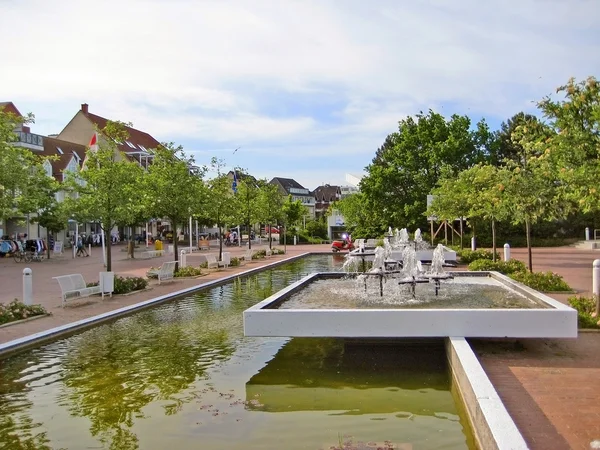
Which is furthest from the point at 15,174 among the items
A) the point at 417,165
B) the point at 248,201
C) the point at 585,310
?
the point at 417,165

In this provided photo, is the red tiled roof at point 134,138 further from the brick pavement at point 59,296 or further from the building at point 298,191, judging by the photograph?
the building at point 298,191

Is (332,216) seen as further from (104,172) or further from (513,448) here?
(513,448)

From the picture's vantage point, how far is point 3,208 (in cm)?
1165

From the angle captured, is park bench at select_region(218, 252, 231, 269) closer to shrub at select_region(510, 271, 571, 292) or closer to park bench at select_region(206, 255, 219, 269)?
park bench at select_region(206, 255, 219, 269)

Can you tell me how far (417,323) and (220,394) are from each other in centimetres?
302

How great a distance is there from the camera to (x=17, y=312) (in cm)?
1253

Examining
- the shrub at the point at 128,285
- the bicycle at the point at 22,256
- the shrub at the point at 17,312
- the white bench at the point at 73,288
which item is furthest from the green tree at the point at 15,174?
the bicycle at the point at 22,256

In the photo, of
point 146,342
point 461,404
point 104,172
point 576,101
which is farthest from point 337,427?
point 104,172

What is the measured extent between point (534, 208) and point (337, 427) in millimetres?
12740

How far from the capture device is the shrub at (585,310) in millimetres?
10359

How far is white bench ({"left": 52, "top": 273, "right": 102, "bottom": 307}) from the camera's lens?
1439 cm

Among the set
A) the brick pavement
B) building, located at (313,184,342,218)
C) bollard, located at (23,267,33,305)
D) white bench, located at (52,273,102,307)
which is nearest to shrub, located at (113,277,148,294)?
the brick pavement

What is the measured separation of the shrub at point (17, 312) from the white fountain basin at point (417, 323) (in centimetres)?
609

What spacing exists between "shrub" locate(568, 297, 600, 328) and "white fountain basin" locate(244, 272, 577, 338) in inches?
72.0
